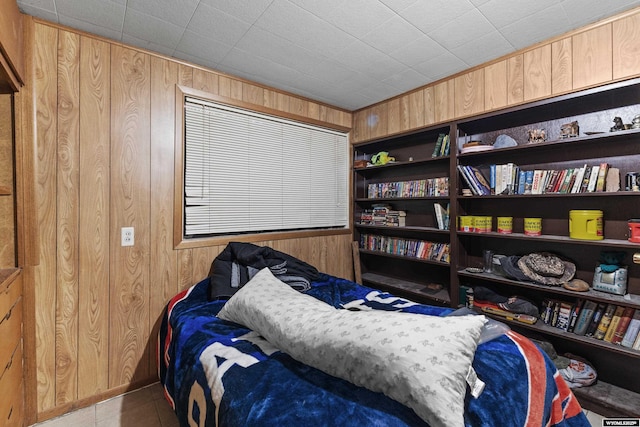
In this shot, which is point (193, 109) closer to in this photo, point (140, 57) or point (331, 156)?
point (140, 57)

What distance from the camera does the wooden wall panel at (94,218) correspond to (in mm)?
1900

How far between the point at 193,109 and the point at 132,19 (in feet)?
Result: 2.22

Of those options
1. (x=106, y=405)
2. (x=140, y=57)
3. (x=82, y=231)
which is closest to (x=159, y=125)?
(x=140, y=57)

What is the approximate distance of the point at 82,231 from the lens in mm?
1896

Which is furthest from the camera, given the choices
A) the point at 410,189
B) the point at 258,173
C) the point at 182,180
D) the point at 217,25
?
the point at 410,189

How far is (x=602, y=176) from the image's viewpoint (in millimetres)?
Result: 1872

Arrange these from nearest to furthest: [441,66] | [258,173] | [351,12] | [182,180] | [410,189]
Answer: [351,12] → [182,180] → [441,66] → [258,173] → [410,189]

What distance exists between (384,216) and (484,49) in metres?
1.73

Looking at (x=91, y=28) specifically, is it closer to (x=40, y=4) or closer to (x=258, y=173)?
(x=40, y=4)

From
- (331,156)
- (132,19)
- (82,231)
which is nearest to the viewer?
(132,19)

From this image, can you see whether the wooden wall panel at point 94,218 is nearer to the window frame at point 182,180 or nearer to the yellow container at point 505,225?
the window frame at point 182,180

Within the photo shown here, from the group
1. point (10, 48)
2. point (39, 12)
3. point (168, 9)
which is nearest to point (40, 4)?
point (39, 12)

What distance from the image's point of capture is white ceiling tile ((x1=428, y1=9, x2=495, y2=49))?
1791mm

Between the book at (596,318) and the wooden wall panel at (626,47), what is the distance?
1466 mm
